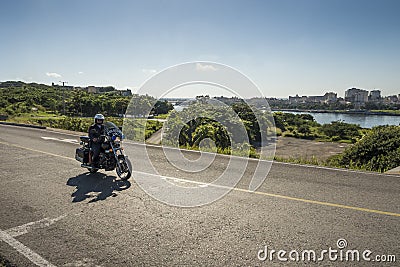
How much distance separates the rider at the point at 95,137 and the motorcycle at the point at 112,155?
0.34 feet

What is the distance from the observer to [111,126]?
25.8ft

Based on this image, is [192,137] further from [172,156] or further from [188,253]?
[188,253]

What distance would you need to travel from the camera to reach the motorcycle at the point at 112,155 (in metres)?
7.35

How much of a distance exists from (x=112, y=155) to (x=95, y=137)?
2.31 feet

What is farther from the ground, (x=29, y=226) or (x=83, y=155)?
(x=83, y=155)

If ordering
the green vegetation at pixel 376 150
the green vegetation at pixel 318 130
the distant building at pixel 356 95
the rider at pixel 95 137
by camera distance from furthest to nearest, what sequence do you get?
1. the distant building at pixel 356 95
2. the green vegetation at pixel 318 130
3. the green vegetation at pixel 376 150
4. the rider at pixel 95 137

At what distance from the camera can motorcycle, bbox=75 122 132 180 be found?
7352 mm

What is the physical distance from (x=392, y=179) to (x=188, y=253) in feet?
22.5

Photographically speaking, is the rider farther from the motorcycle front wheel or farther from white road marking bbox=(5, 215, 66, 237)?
white road marking bbox=(5, 215, 66, 237)
